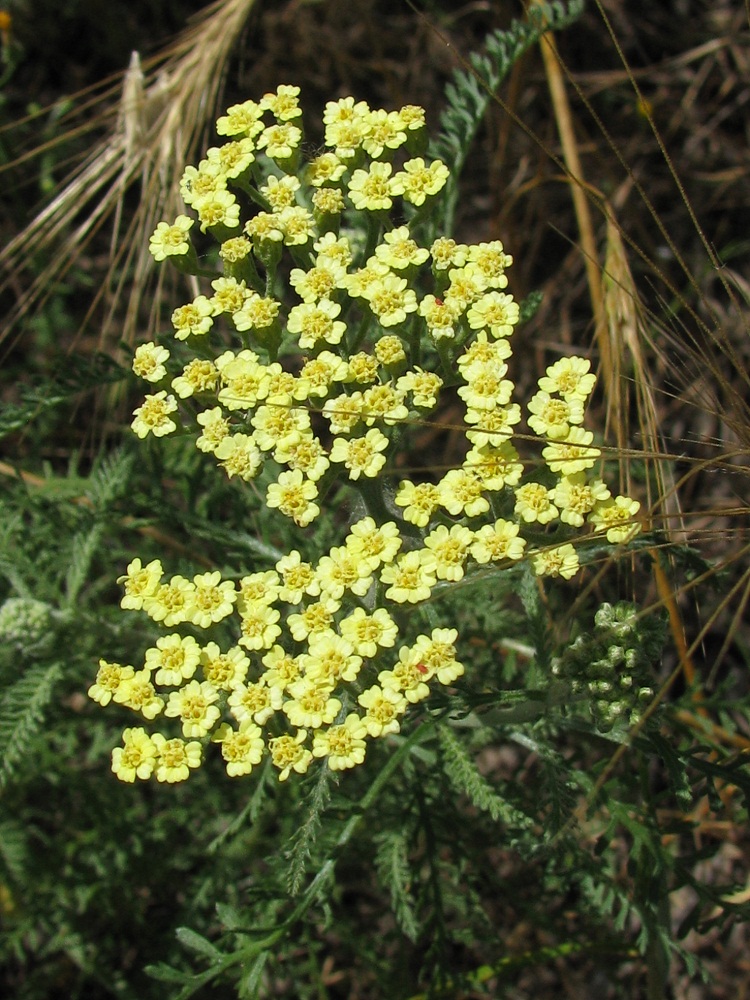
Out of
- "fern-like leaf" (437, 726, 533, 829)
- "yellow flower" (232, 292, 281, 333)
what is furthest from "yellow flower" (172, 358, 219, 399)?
"fern-like leaf" (437, 726, 533, 829)

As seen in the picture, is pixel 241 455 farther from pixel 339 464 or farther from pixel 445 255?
pixel 445 255

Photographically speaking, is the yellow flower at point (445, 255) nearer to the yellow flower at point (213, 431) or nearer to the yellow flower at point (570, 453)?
the yellow flower at point (570, 453)

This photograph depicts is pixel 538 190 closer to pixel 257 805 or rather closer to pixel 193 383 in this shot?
pixel 193 383

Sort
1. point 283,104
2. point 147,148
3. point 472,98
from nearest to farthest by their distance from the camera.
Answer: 1. point 283,104
2. point 472,98
3. point 147,148

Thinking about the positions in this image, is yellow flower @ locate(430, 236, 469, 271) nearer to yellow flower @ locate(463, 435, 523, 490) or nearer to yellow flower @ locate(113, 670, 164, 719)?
yellow flower @ locate(463, 435, 523, 490)

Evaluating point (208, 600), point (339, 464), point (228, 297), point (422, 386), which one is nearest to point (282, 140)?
point (228, 297)

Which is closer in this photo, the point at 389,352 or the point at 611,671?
the point at 611,671

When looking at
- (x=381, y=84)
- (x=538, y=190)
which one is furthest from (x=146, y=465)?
(x=381, y=84)

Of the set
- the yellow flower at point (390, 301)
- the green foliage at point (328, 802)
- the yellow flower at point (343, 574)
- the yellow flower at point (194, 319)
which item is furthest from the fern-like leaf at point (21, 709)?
the yellow flower at point (390, 301)
